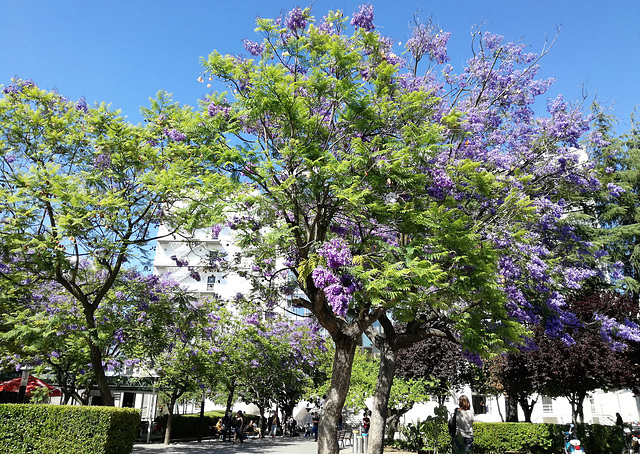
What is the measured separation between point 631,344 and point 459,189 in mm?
13508

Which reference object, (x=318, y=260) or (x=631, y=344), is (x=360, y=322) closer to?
(x=318, y=260)

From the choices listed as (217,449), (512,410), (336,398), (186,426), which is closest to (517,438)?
(512,410)

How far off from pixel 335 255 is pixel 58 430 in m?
7.07

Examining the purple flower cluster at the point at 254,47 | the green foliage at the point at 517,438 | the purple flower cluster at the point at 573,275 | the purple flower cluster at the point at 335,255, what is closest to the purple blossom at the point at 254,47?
the purple flower cluster at the point at 254,47

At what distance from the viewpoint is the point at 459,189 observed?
10.6 meters

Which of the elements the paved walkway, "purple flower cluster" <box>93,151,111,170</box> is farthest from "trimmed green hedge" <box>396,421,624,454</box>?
"purple flower cluster" <box>93,151,111,170</box>

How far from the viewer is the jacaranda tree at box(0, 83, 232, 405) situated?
386 inches

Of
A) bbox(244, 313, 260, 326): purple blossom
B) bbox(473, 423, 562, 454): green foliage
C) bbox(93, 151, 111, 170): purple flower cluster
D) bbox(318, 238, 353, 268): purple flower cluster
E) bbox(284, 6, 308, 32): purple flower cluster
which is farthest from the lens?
bbox(244, 313, 260, 326): purple blossom

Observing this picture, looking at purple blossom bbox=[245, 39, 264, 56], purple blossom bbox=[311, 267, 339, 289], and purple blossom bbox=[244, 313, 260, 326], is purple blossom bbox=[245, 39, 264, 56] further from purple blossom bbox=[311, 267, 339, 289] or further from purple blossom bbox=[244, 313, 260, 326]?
purple blossom bbox=[244, 313, 260, 326]

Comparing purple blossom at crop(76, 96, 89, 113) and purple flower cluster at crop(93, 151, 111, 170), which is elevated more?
purple blossom at crop(76, 96, 89, 113)

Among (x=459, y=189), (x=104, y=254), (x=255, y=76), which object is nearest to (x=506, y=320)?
(x=459, y=189)

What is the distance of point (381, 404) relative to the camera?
12.4m

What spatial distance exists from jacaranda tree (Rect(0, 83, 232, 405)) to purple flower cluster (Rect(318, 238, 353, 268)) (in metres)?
2.49

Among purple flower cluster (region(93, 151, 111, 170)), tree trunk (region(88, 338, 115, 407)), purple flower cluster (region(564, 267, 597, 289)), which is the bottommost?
tree trunk (region(88, 338, 115, 407))
